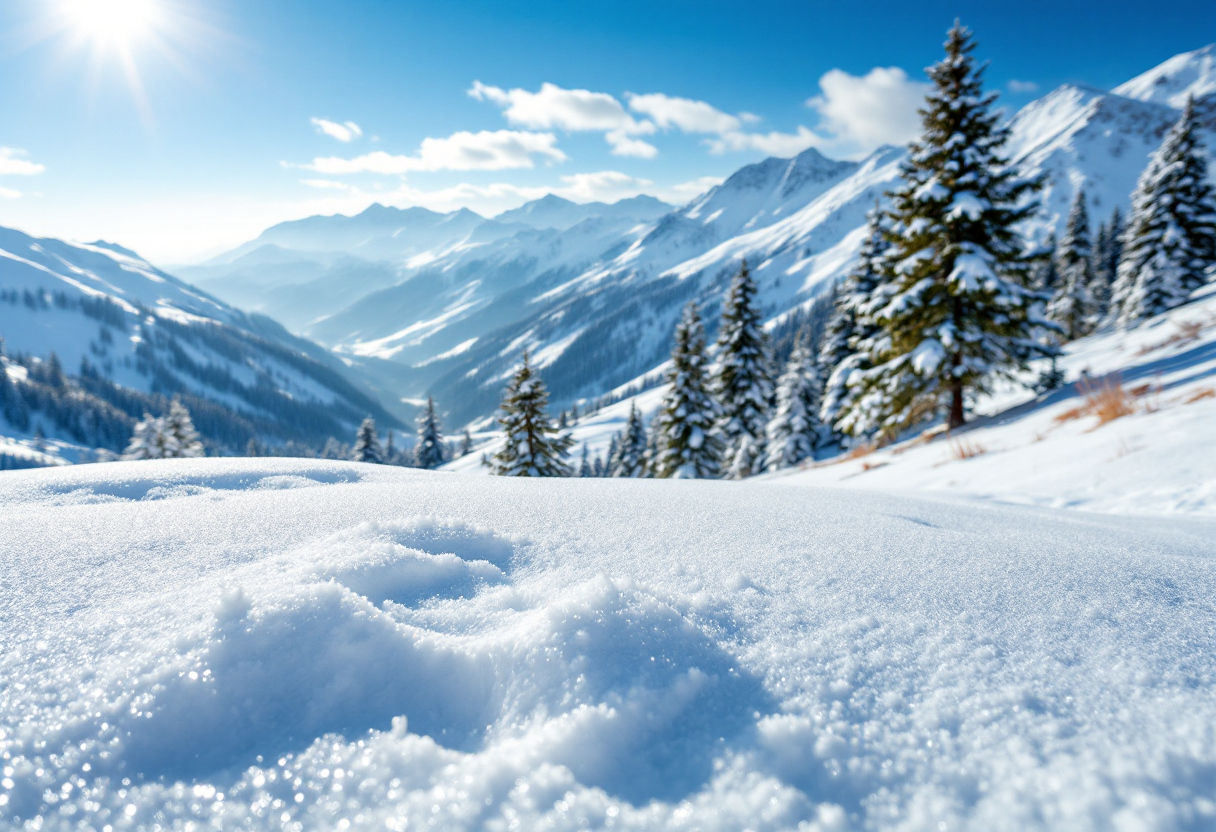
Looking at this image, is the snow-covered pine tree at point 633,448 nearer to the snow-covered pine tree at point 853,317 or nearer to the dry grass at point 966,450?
the snow-covered pine tree at point 853,317

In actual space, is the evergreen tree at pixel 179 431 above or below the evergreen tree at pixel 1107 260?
below

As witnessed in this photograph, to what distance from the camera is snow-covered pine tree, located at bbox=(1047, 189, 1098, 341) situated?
37969mm

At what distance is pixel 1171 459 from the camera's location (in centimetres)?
488

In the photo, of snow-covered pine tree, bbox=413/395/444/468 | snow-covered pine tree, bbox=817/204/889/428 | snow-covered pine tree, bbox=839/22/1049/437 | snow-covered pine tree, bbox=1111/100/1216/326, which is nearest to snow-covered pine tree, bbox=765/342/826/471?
snow-covered pine tree, bbox=817/204/889/428

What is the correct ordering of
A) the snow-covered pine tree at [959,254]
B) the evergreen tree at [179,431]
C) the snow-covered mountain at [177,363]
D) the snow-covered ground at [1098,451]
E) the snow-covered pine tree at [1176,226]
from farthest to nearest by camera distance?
the snow-covered mountain at [177,363], the evergreen tree at [179,431], the snow-covered pine tree at [1176,226], the snow-covered pine tree at [959,254], the snow-covered ground at [1098,451]

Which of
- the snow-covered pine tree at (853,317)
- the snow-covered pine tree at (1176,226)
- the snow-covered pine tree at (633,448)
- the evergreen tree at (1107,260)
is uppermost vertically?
the evergreen tree at (1107,260)

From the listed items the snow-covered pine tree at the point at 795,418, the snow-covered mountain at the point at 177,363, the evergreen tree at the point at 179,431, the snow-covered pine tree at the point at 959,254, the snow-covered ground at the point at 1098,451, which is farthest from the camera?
the snow-covered mountain at the point at 177,363

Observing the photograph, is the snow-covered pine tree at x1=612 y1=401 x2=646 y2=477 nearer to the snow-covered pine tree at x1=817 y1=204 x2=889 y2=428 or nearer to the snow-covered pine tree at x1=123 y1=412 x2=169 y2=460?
the snow-covered pine tree at x1=817 y1=204 x2=889 y2=428

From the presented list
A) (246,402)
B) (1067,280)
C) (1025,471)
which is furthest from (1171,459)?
(246,402)

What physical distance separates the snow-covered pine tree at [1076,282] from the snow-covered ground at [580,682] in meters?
47.7

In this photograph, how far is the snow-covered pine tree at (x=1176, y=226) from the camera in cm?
2503

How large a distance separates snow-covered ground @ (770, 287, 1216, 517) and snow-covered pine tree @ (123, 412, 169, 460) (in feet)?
111

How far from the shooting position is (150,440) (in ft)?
97.5

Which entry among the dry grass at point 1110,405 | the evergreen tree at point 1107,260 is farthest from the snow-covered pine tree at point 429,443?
the evergreen tree at point 1107,260
